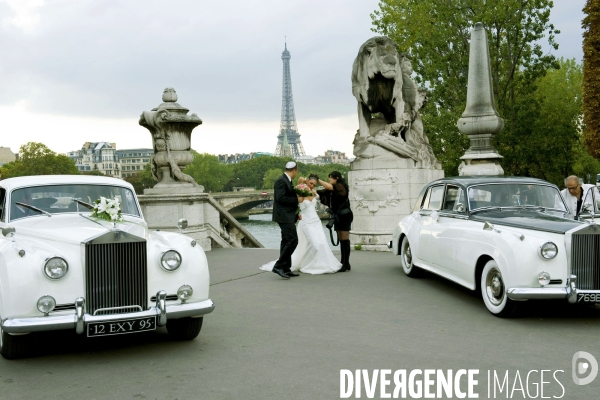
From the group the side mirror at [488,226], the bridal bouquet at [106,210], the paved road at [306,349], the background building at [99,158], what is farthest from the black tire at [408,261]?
the background building at [99,158]

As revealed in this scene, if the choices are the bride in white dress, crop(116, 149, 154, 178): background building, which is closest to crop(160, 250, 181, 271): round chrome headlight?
the bride in white dress

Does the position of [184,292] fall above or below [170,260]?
below

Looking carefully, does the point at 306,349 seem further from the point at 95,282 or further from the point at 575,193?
the point at 575,193

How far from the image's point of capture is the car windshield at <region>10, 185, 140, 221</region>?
259 inches

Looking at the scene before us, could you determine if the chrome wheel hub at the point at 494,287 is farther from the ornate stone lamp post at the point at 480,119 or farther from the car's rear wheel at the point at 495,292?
the ornate stone lamp post at the point at 480,119

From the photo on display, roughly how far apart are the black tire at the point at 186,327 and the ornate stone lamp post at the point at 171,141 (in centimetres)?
779

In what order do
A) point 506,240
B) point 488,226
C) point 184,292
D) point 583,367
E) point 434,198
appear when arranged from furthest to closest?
point 434,198 → point 488,226 → point 506,240 → point 184,292 → point 583,367

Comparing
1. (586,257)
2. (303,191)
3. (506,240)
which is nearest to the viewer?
(586,257)

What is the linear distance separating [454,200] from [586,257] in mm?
2245

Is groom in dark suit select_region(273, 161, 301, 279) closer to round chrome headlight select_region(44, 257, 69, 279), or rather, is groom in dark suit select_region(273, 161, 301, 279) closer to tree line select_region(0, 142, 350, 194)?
round chrome headlight select_region(44, 257, 69, 279)

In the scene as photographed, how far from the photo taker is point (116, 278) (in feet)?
17.9

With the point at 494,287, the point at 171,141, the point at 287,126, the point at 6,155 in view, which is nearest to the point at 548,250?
the point at 494,287

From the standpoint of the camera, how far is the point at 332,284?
9336 millimetres

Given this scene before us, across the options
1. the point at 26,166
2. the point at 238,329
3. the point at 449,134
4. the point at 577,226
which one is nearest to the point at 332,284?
the point at 238,329
